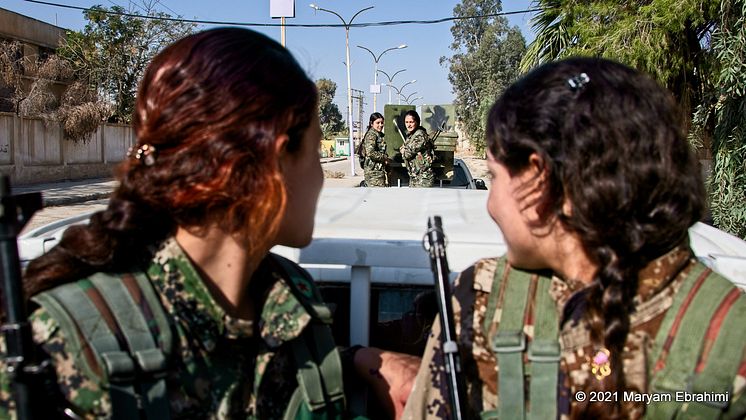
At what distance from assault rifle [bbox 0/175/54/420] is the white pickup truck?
85 cm

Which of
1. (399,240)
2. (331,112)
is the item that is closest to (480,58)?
(331,112)

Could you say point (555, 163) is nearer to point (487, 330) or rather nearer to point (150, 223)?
point (487, 330)

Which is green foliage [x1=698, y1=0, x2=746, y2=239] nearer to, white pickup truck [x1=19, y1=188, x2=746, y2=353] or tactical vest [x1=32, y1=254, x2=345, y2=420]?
white pickup truck [x1=19, y1=188, x2=746, y2=353]

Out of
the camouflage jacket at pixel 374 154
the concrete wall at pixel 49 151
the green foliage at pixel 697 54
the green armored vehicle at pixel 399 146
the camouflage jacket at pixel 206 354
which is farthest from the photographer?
the concrete wall at pixel 49 151

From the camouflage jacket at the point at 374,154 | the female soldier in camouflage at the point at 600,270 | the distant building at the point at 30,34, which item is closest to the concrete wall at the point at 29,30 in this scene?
the distant building at the point at 30,34

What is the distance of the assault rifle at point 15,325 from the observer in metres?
0.99

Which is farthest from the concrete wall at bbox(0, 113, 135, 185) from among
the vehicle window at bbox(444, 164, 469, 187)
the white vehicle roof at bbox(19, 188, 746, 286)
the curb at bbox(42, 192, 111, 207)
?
the white vehicle roof at bbox(19, 188, 746, 286)

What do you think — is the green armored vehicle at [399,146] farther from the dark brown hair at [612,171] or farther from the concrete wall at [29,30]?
the concrete wall at [29,30]

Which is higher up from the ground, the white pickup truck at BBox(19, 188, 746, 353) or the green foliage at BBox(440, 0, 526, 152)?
the green foliage at BBox(440, 0, 526, 152)

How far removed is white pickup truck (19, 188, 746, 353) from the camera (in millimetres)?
1741

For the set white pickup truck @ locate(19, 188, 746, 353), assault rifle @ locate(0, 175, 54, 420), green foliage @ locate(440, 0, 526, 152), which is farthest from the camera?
green foliage @ locate(440, 0, 526, 152)

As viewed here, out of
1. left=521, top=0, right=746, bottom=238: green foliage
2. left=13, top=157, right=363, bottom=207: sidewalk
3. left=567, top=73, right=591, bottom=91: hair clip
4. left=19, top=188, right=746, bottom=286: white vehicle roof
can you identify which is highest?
left=521, top=0, right=746, bottom=238: green foliage

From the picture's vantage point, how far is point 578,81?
1.22 m

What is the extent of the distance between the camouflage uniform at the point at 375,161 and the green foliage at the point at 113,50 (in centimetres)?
1534
